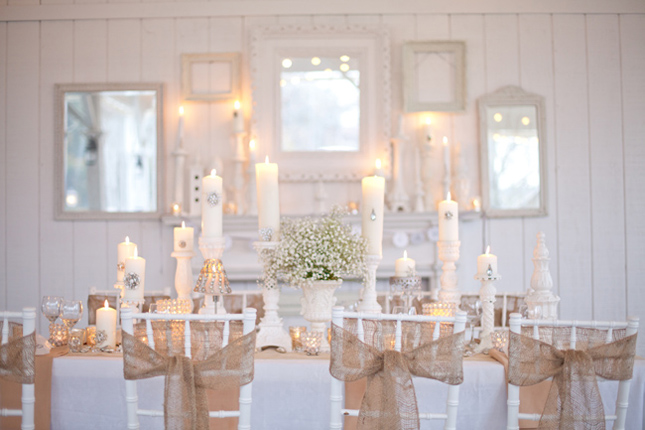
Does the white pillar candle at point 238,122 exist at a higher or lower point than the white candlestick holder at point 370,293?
higher

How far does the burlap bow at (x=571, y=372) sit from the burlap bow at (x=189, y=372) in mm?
720

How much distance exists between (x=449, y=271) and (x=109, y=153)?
92.8 inches

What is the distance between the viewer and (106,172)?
3779 mm

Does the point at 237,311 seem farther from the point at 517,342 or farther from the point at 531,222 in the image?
the point at 531,222

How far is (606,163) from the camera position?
12.5ft

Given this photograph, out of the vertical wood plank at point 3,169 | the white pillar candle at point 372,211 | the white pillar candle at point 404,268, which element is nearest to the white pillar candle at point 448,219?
the white pillar candle at point 404,268

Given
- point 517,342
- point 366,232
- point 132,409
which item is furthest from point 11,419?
point 517,342

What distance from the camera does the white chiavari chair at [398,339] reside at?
1.66m

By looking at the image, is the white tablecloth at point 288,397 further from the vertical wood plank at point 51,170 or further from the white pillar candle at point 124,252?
the vertical wood plank at point 51,170

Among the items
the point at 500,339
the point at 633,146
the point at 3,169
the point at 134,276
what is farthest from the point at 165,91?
the point at 633,146

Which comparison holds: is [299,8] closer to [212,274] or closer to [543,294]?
[212,274]

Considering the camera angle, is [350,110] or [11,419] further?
[350,110]

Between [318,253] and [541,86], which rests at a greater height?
[541,86]

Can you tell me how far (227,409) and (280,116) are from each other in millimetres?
2282
